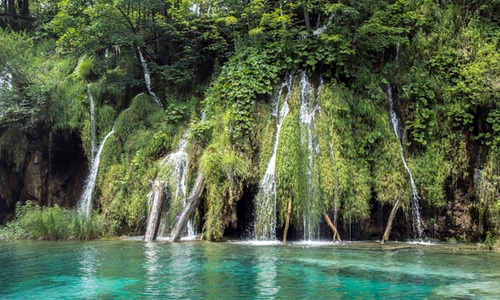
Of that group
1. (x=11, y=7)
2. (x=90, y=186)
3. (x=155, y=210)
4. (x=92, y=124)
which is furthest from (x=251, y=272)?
(x=11, y=7)

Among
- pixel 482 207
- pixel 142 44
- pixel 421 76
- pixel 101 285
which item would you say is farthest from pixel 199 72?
pixel 101 285

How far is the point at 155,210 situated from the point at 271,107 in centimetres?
481

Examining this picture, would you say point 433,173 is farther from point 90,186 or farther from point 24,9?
point 24,9

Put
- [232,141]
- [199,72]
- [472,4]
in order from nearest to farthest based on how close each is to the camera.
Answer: [232,141]
[472,4]
[199,72]

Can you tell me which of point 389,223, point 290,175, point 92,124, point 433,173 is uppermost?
point 92,124

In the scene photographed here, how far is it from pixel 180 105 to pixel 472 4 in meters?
11.0

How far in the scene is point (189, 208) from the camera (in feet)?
42.2

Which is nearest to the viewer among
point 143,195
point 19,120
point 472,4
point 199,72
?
point 143,195

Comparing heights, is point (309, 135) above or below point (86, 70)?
below

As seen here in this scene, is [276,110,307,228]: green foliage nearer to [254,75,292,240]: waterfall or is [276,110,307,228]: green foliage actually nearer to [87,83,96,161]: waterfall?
[254,75,292,240]: waterfall

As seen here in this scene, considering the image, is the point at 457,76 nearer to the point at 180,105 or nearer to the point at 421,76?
the point at 421,76

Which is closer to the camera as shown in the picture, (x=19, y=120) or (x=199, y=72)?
(x=19, y=120)

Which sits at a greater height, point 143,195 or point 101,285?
point 143,195

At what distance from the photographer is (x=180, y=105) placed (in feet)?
56.1
